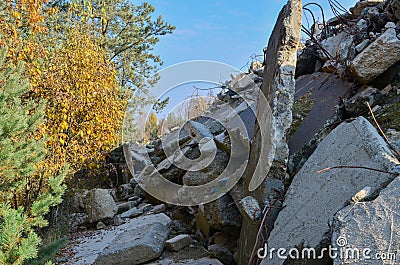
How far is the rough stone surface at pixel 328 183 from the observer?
153cm

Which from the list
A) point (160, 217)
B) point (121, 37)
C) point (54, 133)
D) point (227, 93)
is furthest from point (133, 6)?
point (160, 217)

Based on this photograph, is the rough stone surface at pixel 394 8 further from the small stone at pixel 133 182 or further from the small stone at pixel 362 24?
the small stone at pixel 133 182

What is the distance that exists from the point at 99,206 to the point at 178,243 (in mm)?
2147

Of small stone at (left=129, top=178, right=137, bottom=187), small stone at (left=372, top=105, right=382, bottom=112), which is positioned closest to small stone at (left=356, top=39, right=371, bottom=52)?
small stone at (left=372, top=105, right=382, bottom=112)

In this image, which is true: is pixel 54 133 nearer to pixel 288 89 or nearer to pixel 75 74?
pixel 75 74

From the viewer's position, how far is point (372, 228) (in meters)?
1.22

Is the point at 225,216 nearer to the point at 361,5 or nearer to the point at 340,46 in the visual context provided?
the point at 340,46

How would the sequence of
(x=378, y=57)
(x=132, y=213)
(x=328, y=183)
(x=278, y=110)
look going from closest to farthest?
(x=328, y=183) → (x=278, y=110) → (x=378, y=57) → (x=132, y=213)

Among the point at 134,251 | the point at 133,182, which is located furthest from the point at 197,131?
the point at 133,182

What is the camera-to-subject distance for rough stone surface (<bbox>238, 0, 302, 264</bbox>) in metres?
2.12

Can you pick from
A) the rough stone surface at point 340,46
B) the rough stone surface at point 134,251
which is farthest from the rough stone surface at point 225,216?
the rough stone surface at point 340,46

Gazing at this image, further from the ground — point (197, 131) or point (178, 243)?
point (197, 131)

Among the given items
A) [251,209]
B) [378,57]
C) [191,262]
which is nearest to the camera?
[251,209]

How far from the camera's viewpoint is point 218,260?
277 cm
